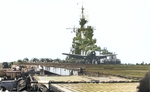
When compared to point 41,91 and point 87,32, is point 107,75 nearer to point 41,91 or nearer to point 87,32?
point 41,91

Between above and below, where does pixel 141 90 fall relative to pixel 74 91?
above

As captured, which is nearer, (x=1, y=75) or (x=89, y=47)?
(x=1, y=75)

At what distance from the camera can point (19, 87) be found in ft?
73.7

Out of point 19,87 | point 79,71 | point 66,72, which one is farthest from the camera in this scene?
point 66,72

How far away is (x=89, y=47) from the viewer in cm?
10375

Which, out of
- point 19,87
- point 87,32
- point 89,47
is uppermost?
point 87,32

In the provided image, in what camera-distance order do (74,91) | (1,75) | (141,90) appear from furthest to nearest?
(1,75) → (74,91) → (141,90)

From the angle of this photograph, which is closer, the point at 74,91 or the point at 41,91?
the point at 74,91

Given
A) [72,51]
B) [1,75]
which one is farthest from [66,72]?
[72,51]

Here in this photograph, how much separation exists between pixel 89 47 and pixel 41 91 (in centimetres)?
8581

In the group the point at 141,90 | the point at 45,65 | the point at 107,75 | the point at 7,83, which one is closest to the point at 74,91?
the point at 141,90

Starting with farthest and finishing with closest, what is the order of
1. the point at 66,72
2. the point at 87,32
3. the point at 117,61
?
the point at 87,32
the point at 117,61
the point at 66,72

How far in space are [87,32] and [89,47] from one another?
22.5 feet

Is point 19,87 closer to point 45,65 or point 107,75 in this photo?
point 107,75
